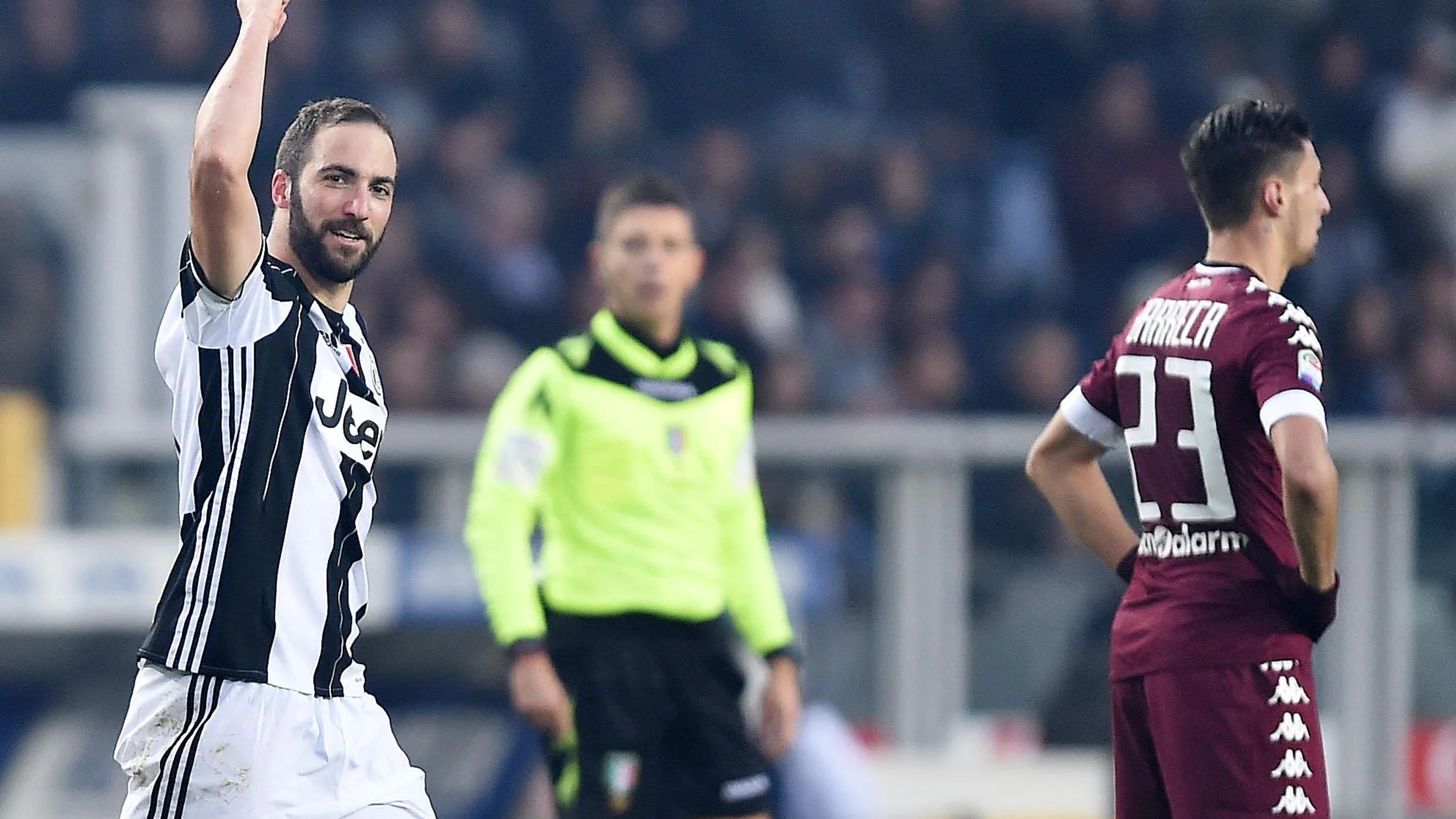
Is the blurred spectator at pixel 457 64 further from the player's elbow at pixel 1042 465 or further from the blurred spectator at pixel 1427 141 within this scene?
the player's elbow at pixel 1042 465

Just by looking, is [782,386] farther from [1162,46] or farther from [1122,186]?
[1162,46]

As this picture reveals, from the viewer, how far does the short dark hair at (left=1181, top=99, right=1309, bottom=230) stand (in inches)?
162

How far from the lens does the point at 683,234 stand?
5949 millimetres

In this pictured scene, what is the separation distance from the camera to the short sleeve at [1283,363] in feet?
12.5

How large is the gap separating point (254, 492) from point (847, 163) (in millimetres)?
7664

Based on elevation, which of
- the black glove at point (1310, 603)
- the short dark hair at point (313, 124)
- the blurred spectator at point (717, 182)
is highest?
the blurred spectator at point (717, 182)

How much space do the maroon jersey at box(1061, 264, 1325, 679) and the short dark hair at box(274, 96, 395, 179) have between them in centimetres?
160

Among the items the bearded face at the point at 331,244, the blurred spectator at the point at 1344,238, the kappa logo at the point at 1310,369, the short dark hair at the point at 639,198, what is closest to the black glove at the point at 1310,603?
the kappa logo at the point at 1310,369

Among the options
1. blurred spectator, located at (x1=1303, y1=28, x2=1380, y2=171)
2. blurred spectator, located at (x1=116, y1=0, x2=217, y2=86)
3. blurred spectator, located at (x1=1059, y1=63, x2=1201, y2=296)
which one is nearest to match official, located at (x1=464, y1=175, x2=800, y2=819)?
blurred spectator, located at (x1=1059, y1=63, x2=1201, y2=296)

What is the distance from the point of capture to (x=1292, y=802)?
3924 millimetres

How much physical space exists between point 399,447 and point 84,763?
1.68m

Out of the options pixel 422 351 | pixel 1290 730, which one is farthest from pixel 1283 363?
pixel 422 351

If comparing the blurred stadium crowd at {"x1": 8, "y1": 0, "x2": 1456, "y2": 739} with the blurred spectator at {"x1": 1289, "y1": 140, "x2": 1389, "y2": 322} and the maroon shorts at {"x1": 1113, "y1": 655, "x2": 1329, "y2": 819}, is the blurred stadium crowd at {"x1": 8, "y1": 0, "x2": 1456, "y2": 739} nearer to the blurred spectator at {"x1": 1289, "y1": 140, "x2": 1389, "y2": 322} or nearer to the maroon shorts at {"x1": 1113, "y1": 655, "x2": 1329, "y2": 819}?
the blurred spectator at {"x1": 1289, "y1": 140, "x2": 1389, "y2": 322}

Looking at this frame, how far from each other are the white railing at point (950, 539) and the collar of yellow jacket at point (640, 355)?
2.15 m
